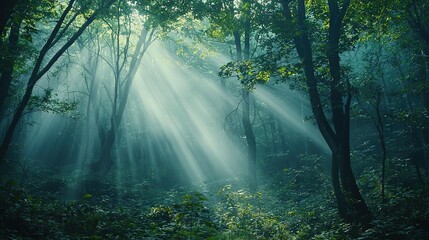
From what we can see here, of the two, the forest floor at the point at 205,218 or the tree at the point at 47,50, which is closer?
the forest floor at the point at 205,218

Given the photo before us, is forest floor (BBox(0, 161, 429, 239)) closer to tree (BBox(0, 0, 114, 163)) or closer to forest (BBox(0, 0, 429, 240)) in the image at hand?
forest (BBox(0, 0, 429, 240))

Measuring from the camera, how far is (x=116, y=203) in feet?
48.8

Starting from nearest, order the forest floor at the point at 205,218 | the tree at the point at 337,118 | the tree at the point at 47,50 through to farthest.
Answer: the forest floor at the point at 205,218
the tree at the point at 337,118
the tree at the point at 47,50

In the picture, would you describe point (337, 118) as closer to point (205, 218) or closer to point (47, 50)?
point (205, 218)

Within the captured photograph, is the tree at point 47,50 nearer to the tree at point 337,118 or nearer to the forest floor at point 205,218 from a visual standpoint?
the forest floor at point 205,218

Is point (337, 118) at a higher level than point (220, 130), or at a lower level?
lower

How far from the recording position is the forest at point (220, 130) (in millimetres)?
8664

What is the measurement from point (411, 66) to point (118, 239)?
826 inches

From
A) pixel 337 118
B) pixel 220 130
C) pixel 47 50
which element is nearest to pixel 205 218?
pixel 337 118

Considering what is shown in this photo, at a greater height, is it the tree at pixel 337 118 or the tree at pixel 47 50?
the tree at pixel 47 50

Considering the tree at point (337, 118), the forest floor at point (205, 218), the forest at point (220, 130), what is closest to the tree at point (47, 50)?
the forest at point (220, 130)

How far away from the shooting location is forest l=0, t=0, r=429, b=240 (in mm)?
8664

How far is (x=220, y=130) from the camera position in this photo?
3681cm

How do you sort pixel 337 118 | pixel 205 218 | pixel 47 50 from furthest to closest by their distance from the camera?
1. pixel 47 50
2. pixel 205 218
3. pixel 337 118
